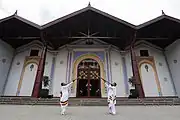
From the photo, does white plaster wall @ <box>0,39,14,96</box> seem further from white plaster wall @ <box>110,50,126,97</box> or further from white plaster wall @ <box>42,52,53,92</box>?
white plaster wall @ <box>110,50,126,97</box>

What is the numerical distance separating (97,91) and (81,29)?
457 cm

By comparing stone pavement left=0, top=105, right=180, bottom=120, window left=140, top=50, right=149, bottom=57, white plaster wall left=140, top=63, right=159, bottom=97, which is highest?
window left=140, top=50, right=149, bottom=57

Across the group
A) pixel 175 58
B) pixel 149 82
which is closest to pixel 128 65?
pixel 149 82

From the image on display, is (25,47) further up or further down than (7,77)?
further up

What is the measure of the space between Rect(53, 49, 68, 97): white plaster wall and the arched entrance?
1108 millimetres

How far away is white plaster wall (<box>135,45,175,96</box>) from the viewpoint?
12.8 meters

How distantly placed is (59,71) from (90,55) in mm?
2645

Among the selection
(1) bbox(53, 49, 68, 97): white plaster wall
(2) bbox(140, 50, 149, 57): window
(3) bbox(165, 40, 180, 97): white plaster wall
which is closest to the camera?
(3) bbox(165, 40, 180, 97): white plaster wall

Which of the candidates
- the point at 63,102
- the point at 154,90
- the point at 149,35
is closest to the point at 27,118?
the point at 63,102

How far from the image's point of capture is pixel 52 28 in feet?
40.2

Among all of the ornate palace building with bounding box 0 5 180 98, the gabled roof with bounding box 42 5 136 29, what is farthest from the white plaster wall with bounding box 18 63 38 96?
the gabled roof with bounding box 42 5 136 29

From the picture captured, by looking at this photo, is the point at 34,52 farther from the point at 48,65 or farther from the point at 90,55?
the point at 90,55

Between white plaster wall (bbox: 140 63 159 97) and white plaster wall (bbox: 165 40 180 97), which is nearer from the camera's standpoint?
white plaster wall (bbox: 165 40 180 97)

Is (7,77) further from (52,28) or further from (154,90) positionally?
(154,90)
